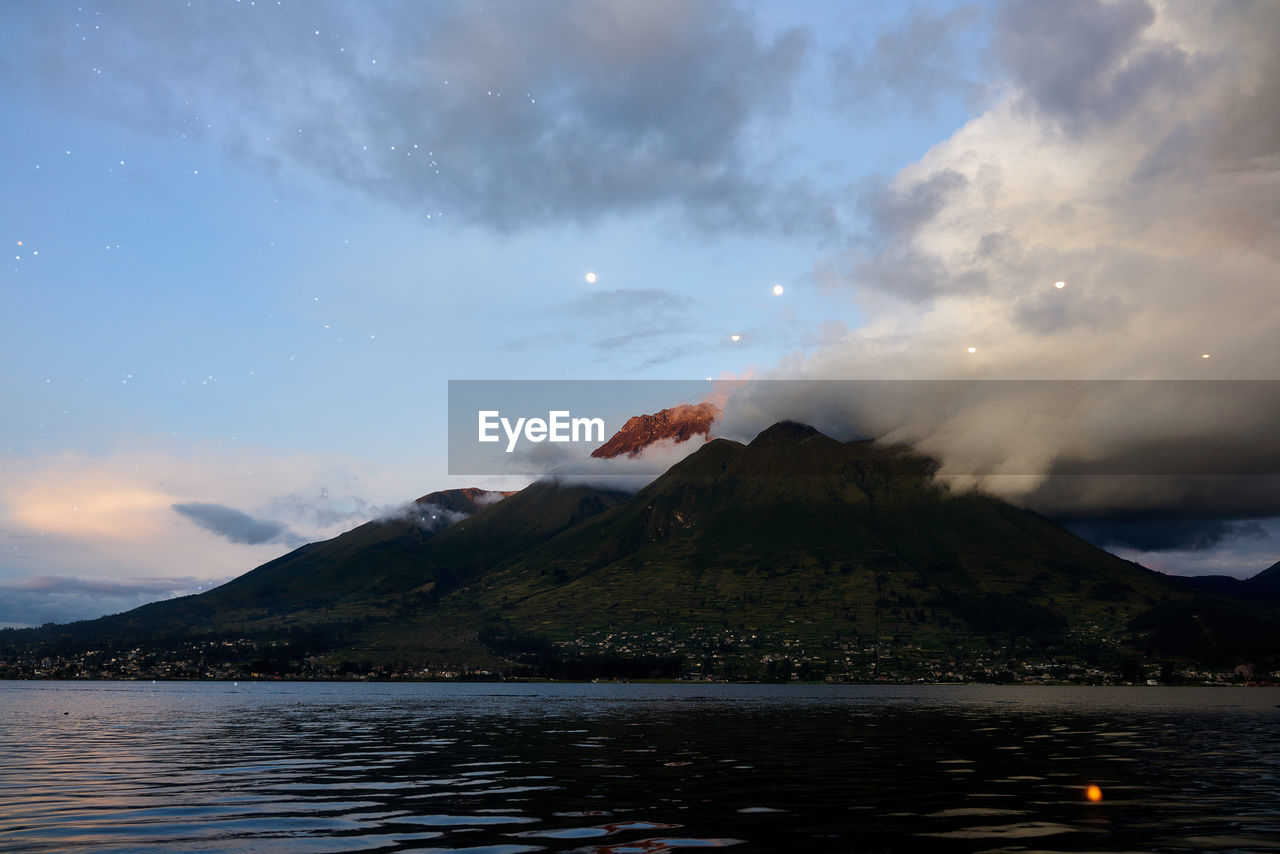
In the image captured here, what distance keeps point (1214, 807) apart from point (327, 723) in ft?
357

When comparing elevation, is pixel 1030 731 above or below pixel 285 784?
below

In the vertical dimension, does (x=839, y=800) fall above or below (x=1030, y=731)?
above

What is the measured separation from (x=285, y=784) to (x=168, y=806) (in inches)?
386

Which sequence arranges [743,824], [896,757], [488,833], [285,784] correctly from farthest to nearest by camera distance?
[896,757]
[285,784]
[743,824]
[488,833]

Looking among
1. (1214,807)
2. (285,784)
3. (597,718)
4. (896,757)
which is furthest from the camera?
(597,718)

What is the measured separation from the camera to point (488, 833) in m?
34.9

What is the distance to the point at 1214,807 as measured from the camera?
42.2 metres

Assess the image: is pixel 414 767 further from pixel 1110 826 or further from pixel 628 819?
pixel 1110 826

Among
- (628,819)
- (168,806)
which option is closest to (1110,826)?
(628,819)

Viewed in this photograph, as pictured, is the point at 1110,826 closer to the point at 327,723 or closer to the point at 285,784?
the point at 285,784

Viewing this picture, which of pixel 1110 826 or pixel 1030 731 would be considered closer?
pixel 1110 826

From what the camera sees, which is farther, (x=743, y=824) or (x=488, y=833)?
(x=743, y=824)

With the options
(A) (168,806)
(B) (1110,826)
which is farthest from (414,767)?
(B) (1110,826)

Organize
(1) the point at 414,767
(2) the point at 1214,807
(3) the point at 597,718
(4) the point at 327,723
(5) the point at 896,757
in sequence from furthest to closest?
(3) the point at 597,718 < (4) the point at 327,723 < (5) the point at 896,757 < (1) the point at 414,767 < (2) the point at 1214,807
